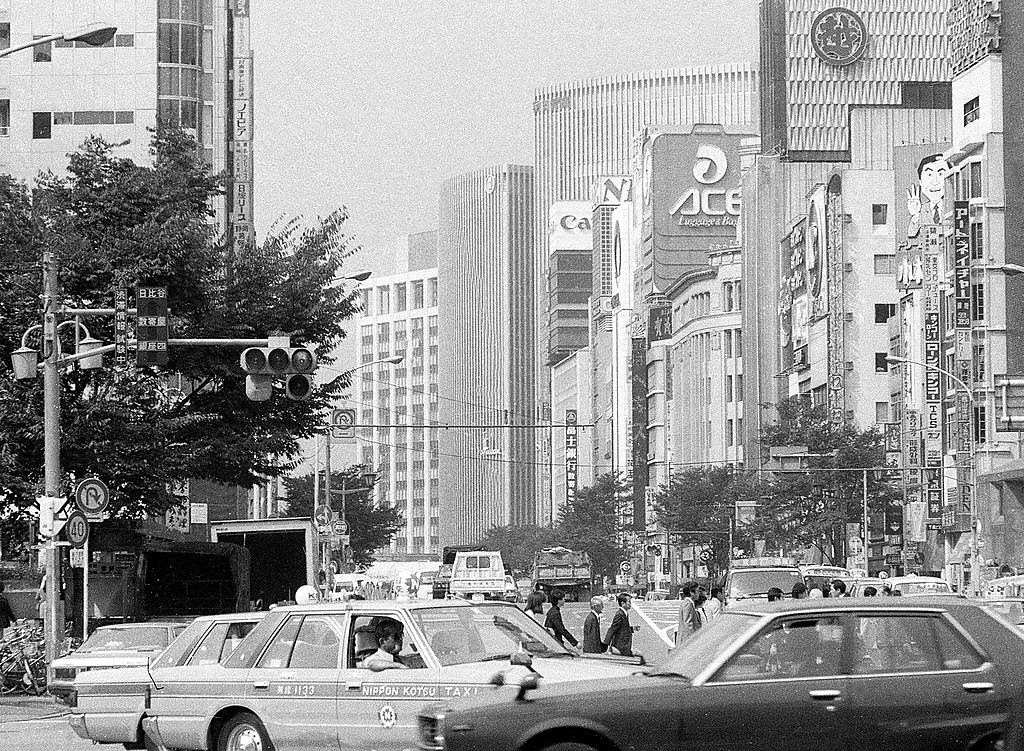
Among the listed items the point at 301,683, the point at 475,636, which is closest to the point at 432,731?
the point at 475,636

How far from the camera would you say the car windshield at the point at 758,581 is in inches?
1686

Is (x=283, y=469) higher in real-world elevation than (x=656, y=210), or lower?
lower

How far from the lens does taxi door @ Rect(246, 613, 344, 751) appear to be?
14.7 metres

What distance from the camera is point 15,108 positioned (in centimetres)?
8788

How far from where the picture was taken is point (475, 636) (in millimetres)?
14695

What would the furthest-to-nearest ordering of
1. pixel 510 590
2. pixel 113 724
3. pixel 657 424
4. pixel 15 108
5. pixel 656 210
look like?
pixel 656 210 < pixel 657 424 < pixel 15 108 < pixel 510 590 < pixel 113 724

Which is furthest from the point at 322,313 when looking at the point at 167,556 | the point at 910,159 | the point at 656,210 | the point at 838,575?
the point at 656,210

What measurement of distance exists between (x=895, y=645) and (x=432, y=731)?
2.96 meters

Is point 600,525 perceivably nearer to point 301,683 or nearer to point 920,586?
point 920,586

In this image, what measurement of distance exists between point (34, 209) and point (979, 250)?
60.4 metres

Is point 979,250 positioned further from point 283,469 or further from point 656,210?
point 656,210

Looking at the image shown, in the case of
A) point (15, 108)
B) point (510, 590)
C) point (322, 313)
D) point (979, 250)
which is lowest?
point (510, 590)

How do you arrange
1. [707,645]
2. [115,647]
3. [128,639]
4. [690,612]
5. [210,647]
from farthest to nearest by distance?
[690,612] < [128,639] < [115,647] < [210,647] < [707,645]

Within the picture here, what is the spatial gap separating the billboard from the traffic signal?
538 feet
